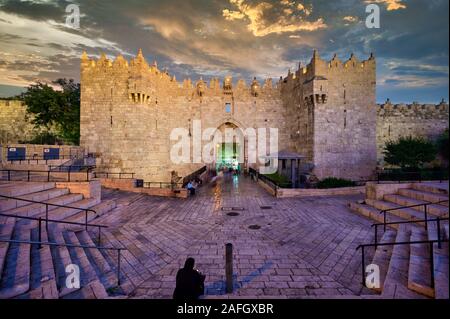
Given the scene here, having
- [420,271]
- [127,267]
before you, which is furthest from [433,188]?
[127,267]

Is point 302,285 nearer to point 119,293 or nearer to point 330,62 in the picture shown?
point 119,293

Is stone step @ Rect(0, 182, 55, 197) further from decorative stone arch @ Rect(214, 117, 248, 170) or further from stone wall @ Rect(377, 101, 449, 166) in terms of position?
stone wall @ Rect(377, 101, 449, 166)

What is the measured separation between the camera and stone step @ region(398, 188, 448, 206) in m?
7.88

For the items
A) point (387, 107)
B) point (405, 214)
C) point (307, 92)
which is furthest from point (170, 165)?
point (387, 107)

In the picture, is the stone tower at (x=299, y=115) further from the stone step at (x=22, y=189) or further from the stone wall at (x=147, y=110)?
the stone step at (x=22, y=189)

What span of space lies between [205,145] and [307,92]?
521 inches

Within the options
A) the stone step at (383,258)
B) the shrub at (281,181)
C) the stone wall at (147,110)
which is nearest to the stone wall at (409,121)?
the stone wall at (147,110)

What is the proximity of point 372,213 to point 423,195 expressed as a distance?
2.09m

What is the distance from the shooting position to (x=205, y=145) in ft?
86.2

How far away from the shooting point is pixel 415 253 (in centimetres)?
498

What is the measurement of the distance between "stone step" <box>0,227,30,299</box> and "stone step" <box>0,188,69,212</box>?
98.1 inches

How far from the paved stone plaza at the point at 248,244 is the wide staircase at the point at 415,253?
22.2 inches

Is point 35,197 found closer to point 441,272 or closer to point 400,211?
point 441,272
